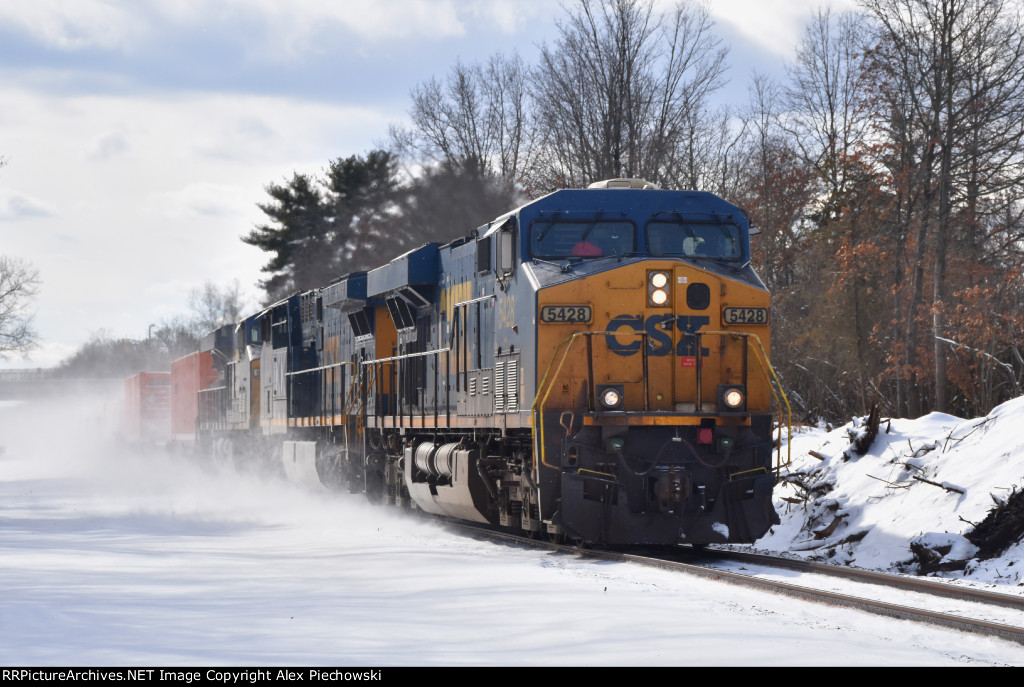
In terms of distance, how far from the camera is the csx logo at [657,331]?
10.9 m

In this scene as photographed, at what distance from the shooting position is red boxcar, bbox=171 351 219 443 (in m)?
31.8

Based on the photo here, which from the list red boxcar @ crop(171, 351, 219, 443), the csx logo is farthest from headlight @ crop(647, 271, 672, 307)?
red boxcar @ crop(171, 351, 219, 443)

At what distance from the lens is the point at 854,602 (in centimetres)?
750

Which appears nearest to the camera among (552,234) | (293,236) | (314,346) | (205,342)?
(552,234)

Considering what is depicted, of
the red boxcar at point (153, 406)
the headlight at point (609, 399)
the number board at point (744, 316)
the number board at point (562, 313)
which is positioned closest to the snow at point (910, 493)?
the number board at point (744, 316)

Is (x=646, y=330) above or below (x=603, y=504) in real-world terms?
above

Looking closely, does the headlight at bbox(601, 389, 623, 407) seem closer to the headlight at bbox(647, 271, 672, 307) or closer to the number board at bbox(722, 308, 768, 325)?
the headlight at bbox(647, 271, 672, 307)

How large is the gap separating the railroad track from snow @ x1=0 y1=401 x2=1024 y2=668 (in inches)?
6.0

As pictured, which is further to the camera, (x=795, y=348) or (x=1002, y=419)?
(x=795, y=348)

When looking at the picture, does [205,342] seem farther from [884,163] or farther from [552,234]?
[552,234]

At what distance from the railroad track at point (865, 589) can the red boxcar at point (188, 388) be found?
2211 cm

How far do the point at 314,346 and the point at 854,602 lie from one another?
15.2m

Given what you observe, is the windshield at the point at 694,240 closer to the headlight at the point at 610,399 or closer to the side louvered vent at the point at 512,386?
the headlight at the point at 610,399

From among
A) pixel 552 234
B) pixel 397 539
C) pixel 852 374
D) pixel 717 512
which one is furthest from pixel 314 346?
pixel 852 374
